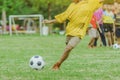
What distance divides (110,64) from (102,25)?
8714mm

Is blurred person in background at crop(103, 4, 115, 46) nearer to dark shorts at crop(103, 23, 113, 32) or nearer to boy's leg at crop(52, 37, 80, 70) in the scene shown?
dark shorts at crop(103, 23, 113, 32)

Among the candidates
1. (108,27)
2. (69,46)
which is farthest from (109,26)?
(69,46)

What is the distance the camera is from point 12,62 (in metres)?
12.7

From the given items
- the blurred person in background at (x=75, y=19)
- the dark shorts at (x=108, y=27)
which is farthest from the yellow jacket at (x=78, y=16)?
the dark shorts at (x=108, y=27)

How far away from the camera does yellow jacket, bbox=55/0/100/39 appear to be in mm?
10414

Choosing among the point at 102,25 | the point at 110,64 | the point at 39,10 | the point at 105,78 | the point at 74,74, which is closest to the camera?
the point at 105,78

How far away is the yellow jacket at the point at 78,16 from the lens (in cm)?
1041

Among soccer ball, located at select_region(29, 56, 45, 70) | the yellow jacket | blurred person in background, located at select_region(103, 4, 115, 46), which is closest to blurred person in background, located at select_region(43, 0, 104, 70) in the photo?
the yellow jacket

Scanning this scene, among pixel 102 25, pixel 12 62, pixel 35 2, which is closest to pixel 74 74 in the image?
pixel 12 62

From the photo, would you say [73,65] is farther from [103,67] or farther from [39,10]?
[39,10]

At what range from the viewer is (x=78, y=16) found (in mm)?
10445

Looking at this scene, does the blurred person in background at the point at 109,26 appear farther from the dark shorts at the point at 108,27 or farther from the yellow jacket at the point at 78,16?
the yellow jacket at the point at 78,16

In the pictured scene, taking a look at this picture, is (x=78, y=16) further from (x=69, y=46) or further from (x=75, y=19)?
(x=69, y=46)

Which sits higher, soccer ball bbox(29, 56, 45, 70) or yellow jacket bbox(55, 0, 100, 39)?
yellow jacket bbox(55, 0, 100, 39)
